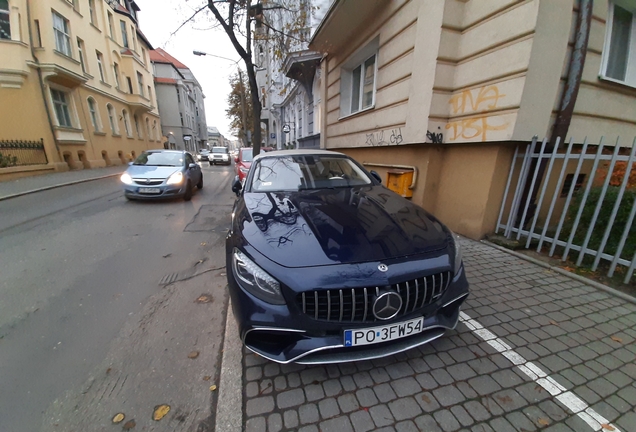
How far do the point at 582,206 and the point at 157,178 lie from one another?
28.1 feet

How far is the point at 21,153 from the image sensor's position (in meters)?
10.7

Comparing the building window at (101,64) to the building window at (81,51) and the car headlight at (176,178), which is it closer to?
the building window at (81,51)

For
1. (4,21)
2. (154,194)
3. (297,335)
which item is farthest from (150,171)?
(4,21)

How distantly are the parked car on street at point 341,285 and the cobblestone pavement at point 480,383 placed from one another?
0.30 metres

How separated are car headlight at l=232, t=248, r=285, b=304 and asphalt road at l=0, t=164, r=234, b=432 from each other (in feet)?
2.51

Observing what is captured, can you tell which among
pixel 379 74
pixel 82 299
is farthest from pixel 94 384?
pixel 379 74

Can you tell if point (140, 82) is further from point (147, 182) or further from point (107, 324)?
point (107, 324)

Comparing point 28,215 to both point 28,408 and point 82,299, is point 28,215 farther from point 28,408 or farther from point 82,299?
point 28,408

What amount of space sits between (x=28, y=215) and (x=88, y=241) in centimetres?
310

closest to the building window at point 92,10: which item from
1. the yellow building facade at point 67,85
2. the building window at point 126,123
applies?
the yellow building facade at point 67,85

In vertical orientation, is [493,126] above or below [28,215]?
above

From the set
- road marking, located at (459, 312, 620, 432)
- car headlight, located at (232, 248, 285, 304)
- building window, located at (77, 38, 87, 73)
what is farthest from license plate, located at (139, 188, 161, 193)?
building window, located at (77, 38, 87, 73)

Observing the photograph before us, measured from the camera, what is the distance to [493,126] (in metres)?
3.85

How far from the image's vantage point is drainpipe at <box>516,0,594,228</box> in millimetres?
3538
